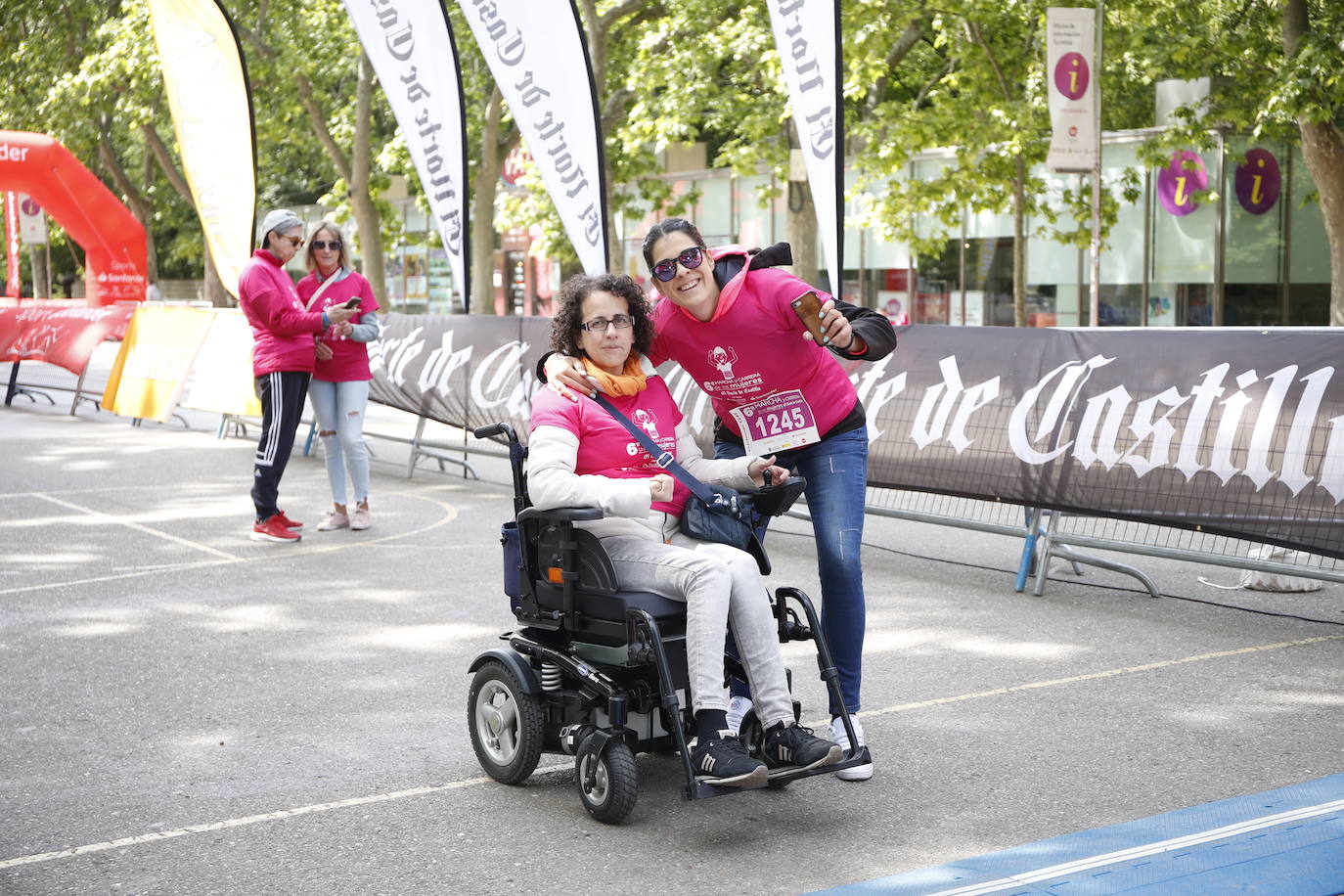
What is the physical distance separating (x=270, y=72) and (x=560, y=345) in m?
23.2

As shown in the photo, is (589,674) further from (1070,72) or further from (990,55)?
(990,55)

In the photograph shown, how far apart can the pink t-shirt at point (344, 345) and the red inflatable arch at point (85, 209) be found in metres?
15.6

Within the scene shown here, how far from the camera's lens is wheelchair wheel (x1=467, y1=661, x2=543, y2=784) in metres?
4.57

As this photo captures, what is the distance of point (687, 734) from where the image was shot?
14.3ft

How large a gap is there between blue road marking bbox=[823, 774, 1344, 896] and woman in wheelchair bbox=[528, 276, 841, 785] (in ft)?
1.70

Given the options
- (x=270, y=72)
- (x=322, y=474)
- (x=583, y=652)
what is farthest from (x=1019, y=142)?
(x=583, y=652)

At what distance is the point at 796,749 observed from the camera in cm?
427

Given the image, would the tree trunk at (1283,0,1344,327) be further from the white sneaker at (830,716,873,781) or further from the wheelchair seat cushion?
the wheelchair seat cushion

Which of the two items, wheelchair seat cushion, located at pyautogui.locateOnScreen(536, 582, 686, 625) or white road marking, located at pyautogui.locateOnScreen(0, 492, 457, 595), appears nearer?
wheelchair seat cushion, located at pyautogui.locateOnScreen(536, 582, 686, 625)

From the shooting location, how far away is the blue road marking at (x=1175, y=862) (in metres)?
3.77

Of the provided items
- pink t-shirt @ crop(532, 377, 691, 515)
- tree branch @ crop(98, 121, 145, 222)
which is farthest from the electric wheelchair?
tree branch @ crop(98, 121, 145, 222)

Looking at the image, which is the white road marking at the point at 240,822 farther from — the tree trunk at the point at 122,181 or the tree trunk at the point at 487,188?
the tree trunk at the point at 122,181

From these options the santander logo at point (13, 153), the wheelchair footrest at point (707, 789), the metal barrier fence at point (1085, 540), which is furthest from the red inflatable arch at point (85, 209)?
the wheelchair footrest at point (707, 789)

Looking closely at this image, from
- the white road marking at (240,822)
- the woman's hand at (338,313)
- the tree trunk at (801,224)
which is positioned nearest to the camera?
the white road marking at (240,822)
